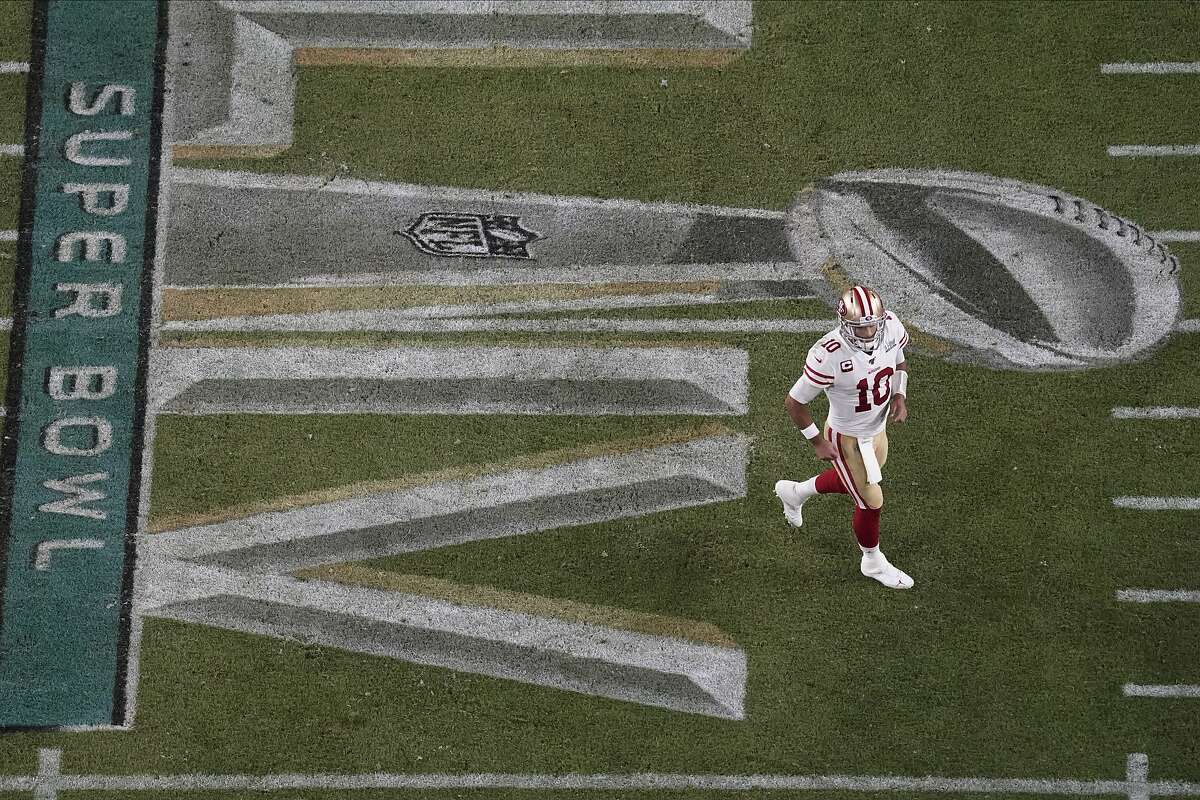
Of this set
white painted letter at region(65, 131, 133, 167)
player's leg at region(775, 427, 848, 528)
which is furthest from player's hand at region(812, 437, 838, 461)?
white painted letter at region(65, 131, 133, 167)

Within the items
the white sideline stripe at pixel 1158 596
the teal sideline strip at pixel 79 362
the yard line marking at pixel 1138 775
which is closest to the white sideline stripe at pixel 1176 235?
the white sideline stripe at pixel 1158 596

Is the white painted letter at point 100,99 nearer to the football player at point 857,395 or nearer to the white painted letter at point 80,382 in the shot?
the white painted letter at point 80,382

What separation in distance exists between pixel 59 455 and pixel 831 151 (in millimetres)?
5139

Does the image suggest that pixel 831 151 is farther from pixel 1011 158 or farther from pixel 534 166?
pixel 534 166

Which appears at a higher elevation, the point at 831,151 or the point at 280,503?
the point at 831,151

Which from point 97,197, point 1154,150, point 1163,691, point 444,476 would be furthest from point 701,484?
point 97,197

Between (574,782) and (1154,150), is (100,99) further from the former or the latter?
(1154,150)

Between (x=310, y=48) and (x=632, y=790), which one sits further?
(x=310, y=48)

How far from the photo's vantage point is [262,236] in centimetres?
759

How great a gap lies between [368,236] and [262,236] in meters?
0.67

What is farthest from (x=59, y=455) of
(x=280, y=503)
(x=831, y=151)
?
(x=831, y=151)

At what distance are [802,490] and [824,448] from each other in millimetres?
631

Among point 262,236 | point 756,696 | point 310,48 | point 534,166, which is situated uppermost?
point 310,48

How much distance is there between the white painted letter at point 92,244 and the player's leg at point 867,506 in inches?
181
